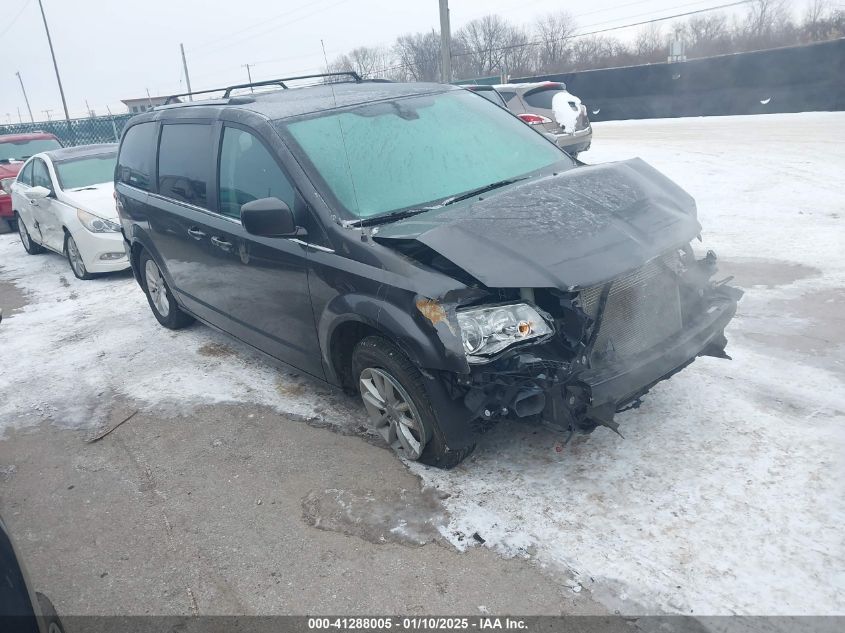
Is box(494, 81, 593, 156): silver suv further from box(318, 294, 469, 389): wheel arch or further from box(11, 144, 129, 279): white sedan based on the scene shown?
box(318, 294, 469, 389): wheel arch

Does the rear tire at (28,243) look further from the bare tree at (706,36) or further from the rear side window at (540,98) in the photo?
the bare tree at (706,36)

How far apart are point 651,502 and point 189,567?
85.9 inches

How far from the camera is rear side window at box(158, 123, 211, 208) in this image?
468cm

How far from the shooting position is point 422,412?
11.1ft

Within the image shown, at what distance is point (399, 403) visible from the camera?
11.8 feet

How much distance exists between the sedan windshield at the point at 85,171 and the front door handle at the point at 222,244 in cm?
543

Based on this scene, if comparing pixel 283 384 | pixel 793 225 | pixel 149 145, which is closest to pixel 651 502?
pixel 283 384

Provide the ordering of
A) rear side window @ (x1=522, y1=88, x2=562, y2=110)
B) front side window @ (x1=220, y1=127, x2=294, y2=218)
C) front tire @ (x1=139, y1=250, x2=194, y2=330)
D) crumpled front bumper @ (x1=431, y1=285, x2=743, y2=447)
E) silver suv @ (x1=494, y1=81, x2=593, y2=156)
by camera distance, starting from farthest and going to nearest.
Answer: rear side window @ (x1=522, y1=88, x2=562, y2=110) < silver suv @ (x1=494, y1=81, x2=593, y2=156) < front tire @ (x1=139, y1=250, x2=194, y2=330) < front side window @ (x1=220, y1=127, x2=294, y2=218) < crumpled front bumper @ (x1=431, y1=285, x2=743, y2=447)

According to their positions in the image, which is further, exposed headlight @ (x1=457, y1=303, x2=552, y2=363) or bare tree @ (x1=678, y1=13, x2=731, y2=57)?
bare tree @ (x1=678, y1=13, x2=731, y2=57)

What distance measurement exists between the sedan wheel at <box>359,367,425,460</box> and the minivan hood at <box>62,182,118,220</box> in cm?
596

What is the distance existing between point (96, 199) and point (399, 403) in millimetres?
6644

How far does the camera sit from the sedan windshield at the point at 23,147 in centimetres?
1518

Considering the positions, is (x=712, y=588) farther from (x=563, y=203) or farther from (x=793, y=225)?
(x=793, y=225)

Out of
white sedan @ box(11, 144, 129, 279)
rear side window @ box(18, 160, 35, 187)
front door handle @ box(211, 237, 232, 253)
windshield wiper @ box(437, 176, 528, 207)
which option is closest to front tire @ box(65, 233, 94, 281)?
white sedan @ box(11, 144, 129, 279)
